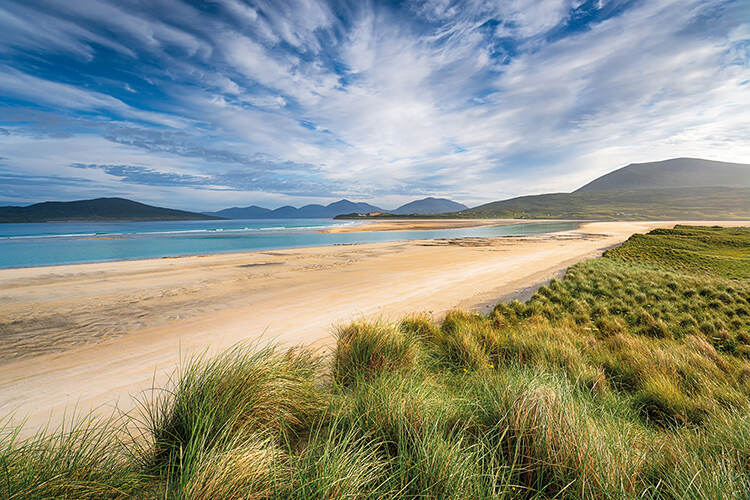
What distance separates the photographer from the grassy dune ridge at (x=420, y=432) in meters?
2.01

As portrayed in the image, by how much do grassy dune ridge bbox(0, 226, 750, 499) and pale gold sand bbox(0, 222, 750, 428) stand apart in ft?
7.38

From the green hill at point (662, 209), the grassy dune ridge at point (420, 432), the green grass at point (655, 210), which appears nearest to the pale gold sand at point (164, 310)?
the grassy dune ridge at point (420, 432)

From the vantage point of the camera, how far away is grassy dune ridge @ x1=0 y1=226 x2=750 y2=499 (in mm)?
2014

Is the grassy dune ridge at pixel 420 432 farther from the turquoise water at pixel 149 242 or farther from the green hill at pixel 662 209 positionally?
the green hill at pixel 662 209

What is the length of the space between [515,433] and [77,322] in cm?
1089

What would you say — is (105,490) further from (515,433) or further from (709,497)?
(709,497)

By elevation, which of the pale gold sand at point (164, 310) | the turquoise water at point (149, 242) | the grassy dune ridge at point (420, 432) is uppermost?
the grassy dune ridge at point (420, 432)

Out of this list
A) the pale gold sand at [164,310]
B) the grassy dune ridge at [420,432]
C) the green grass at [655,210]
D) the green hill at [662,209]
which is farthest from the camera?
the green hill at [662,209]

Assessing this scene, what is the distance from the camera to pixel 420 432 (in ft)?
8.39

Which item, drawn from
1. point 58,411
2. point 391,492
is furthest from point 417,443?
point 58,411

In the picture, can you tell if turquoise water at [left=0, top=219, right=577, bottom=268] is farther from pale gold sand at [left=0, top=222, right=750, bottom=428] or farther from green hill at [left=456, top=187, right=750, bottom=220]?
green hill at [left=456, top=187, right=750, bottom=220]

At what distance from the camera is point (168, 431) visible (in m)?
2.71

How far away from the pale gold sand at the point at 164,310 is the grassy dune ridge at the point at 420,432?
88.6 inches

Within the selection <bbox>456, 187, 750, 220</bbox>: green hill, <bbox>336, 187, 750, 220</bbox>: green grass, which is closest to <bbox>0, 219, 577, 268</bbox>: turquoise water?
<bbox>336, 187, 750, 220</bbox>: green grass
